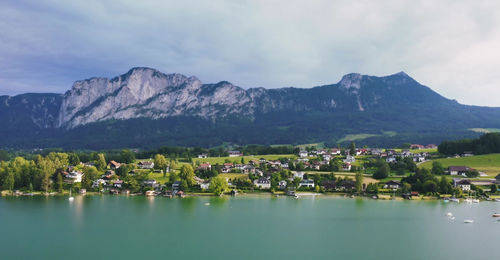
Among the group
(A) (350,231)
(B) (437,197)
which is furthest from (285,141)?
(A) (350,231)

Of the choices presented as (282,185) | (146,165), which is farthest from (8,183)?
(282,185)

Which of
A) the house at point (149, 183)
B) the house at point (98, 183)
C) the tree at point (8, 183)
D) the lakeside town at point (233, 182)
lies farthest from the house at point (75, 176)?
the house at point (149, 183)

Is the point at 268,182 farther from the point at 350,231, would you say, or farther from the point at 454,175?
the point at 454,175

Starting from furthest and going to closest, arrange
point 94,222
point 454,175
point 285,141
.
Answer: point 285,141 → point 454,175 → point 94,222

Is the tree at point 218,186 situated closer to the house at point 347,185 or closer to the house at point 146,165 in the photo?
the house at point 347,185

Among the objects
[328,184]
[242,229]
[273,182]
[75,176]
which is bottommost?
[242,229]

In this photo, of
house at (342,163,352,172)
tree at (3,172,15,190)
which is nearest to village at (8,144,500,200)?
tree at (3,172,15,190)

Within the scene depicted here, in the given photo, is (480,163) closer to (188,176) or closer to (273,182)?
(273,182)

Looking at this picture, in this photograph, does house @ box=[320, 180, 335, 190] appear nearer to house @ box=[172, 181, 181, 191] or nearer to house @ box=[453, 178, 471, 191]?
house @ box=[453, 178, 471, 191]
